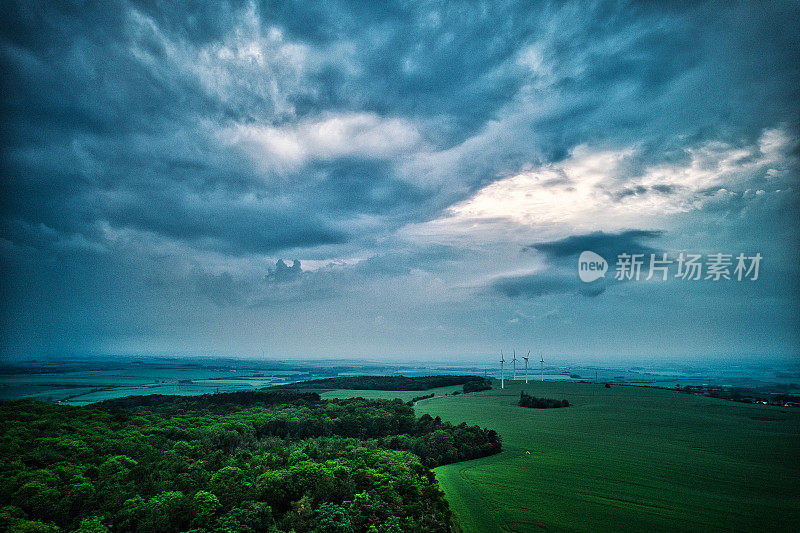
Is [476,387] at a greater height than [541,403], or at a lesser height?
lesser

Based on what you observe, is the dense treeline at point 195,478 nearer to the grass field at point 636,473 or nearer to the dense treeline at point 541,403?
the grass field at point 636,473

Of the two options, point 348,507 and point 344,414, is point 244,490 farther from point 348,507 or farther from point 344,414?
point 344,414

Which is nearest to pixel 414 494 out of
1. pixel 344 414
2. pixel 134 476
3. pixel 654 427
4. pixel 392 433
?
pixel 134 476

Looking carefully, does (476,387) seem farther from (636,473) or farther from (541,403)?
(636,473)

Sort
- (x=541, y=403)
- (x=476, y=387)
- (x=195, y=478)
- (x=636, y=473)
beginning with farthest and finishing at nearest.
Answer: (x=476, y=387), (x=541, y=403), (x=636, y=473), (x=195, y=478)

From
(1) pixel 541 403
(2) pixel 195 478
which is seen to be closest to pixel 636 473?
(2) pixel 195 478

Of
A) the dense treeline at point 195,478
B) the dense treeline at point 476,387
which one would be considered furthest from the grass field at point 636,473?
the dense treeline at point 476,387
